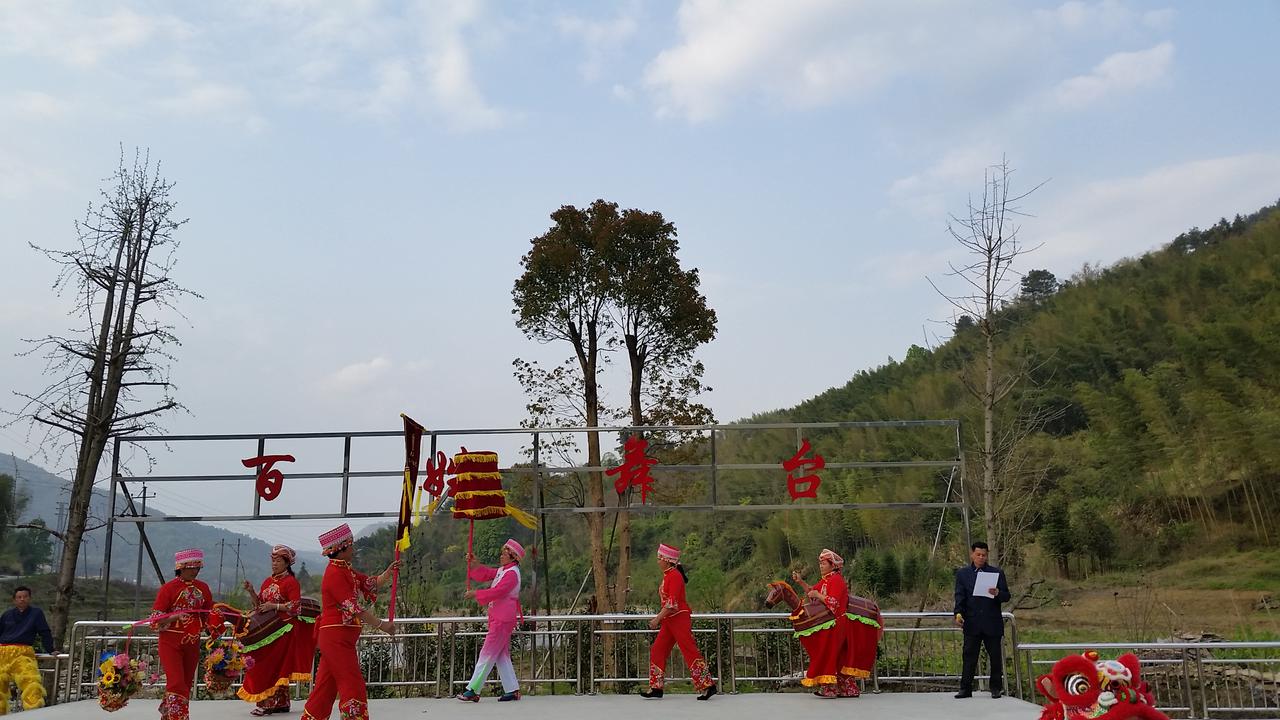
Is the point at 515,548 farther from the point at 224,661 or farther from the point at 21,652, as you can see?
the point at 21,652

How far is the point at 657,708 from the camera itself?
6.55 meters

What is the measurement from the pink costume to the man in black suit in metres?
3.48

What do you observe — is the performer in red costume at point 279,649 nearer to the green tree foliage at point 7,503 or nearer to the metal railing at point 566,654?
the metal railing at point 566,654

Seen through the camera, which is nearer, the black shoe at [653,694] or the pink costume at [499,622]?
the pink costume at [499,622]

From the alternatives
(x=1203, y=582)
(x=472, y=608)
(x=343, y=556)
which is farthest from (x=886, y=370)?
(x=343, y=556)

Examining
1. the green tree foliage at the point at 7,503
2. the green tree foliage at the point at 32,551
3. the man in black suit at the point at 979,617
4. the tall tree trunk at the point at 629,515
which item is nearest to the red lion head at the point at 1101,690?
the man in black suit at the point at 979,617

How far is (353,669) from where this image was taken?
546 centimetres

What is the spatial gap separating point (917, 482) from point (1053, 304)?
55.9ft

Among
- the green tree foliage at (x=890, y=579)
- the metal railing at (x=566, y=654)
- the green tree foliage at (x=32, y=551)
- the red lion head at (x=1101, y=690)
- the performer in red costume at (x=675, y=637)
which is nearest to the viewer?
the red lion head at (x=1101, y=690)

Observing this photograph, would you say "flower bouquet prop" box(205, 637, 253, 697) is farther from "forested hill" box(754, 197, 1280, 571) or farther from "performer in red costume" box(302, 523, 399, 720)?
"forested hill" box(754, 197, 1280, 571)

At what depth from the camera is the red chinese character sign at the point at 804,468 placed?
8895mm

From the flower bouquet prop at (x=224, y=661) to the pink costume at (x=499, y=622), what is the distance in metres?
1.69

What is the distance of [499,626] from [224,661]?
77.7 inches

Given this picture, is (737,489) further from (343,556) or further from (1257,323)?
(343,556)
